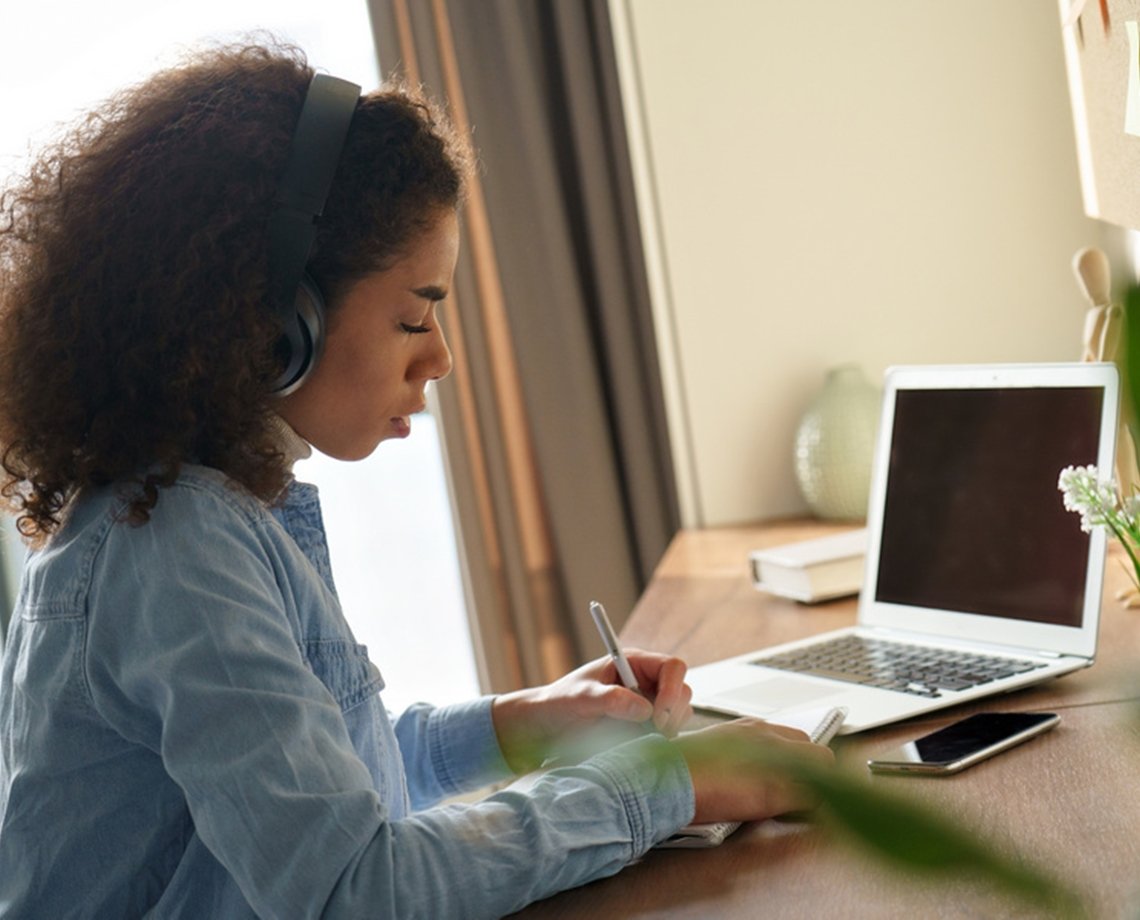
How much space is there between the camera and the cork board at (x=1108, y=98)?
1135 millimetres

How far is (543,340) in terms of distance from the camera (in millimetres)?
2416

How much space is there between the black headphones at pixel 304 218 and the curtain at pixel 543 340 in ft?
4.88

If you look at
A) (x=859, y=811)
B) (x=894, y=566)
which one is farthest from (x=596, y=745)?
(x=859, y=811)

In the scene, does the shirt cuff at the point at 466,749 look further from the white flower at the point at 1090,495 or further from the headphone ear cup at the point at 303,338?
the white flower at the point at 1090,495

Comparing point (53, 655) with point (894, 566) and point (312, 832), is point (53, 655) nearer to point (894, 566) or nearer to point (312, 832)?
point (312, 832)

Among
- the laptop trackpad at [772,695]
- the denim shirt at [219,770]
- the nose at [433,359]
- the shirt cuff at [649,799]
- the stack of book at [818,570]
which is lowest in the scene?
the stack of book at [818,570]

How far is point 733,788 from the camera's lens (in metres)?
0.85

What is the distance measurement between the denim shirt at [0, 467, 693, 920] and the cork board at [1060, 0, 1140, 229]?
0.69m

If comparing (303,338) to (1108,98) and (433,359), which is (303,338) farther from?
(1108,98)

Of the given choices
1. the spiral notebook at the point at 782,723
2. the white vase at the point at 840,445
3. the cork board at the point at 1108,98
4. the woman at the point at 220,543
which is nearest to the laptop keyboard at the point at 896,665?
the spiral notebook at the point at 782,723

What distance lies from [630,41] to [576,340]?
53 cm

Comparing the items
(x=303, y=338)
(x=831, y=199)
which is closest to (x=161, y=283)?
(x=303, y=338)

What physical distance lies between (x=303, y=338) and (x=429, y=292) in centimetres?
10

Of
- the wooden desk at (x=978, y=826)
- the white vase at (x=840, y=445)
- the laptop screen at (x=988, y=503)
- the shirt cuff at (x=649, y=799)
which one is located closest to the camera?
the wooden desk at (x=978, y=826)
